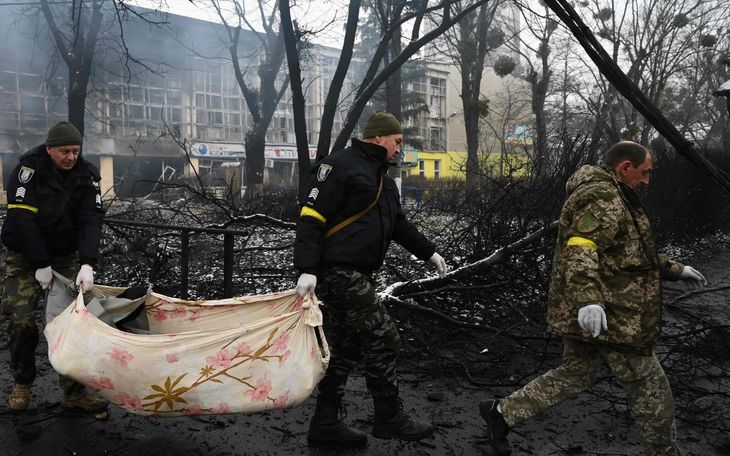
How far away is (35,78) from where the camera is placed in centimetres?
3170

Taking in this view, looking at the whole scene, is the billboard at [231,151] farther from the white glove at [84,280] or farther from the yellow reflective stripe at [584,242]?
the yellow reflective stripe at [584,242]

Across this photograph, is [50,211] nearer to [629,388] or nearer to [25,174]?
[25,174]

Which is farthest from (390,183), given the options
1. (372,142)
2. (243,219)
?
(243,219)

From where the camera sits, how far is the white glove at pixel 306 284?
288 cm

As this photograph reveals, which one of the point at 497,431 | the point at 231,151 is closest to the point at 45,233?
the point at 497,431

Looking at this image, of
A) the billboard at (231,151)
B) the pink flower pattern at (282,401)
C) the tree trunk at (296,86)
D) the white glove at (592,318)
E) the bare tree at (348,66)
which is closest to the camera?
the white glove at (592,318)

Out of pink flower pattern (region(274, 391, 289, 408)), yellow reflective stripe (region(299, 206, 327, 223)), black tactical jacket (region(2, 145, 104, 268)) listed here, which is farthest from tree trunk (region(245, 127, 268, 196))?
pink flower pattern (region(274, 391, 289, 408))

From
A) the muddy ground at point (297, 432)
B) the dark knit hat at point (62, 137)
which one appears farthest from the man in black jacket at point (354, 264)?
the dark knit hat at point (62, 137)

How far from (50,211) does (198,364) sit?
1416 millimetres

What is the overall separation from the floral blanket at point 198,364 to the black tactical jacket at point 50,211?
2.16 ft

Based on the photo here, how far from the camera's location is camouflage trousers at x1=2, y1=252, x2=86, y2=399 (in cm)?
336

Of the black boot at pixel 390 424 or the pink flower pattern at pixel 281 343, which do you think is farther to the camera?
the black boot at pixel 390 424

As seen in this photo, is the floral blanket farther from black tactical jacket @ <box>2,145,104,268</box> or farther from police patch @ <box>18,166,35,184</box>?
police patch @ <box>18,166,35,184</box>

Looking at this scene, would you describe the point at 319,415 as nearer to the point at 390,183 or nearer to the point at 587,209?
the point at 390,183
